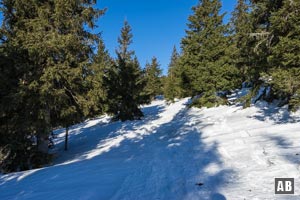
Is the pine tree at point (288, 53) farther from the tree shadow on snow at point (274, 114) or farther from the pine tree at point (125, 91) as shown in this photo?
the pine tree at point (125, 91)

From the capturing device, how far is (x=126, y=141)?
13172 mm

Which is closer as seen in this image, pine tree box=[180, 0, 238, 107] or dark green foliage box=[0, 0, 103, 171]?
dark green foliage box=[0, 0, 103, 171]

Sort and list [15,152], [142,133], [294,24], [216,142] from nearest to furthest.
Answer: [294,24] → [216,142] → [15,152] → [142,133]

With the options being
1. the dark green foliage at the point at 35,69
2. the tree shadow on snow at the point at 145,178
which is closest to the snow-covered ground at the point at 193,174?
the tree shadow on snow at the point at 145,178

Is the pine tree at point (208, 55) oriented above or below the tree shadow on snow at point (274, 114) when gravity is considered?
above

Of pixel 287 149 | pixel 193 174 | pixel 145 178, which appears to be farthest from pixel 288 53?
pixel 145 178

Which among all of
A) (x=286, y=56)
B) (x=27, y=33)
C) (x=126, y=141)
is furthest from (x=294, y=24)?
(x=27, y=33)

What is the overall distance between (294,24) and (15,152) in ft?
39.5

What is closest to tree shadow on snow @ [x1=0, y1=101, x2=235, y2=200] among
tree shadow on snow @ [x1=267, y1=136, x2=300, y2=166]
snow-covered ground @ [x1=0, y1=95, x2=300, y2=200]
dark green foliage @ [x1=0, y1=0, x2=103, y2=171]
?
snow-covered ground @ [x1=0, y1=95, x2=300, y2=200]

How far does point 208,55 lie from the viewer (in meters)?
18.7

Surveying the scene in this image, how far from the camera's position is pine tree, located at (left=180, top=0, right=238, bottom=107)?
17859mm

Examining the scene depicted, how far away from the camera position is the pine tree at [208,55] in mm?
17859

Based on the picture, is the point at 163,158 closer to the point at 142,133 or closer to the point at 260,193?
the point at 260,193

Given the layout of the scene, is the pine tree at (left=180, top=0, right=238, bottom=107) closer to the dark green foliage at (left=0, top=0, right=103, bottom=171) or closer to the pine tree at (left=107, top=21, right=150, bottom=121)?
the pine tree at (left=107, top=21, right=150, bottom=121)
